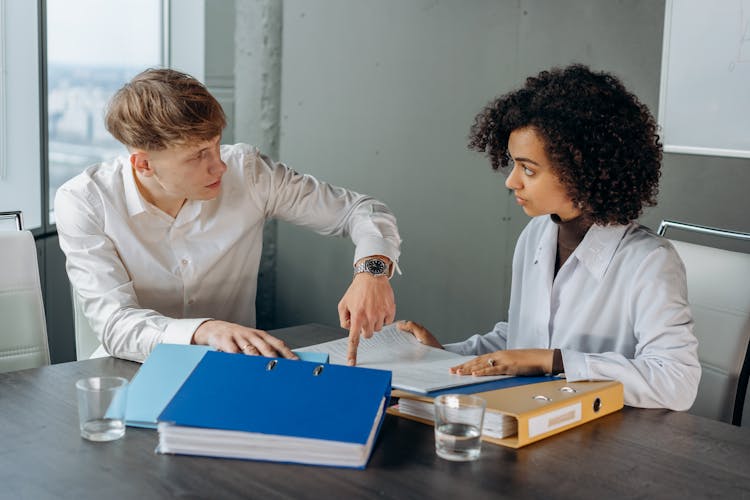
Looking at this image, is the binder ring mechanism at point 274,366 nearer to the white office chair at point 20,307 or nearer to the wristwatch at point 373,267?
the wristwatch at point 373,267

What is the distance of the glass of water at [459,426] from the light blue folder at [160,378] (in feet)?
1.12

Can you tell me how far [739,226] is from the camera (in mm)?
2855

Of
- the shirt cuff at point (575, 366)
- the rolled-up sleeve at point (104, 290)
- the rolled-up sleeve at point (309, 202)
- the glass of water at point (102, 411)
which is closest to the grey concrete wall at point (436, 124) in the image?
the rolled-up sleeve at point (309, 202)

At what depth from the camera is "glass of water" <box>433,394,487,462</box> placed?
1265 millimetres

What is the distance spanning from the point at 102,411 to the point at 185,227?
2.86 ft

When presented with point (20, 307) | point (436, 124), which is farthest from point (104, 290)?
point (436, 124)

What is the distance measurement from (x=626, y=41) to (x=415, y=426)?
2.14m

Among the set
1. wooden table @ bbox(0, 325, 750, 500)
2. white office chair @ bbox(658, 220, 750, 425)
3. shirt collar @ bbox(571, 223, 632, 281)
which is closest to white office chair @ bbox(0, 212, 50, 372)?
wooden table @ bbox(0, 325, 750, 500)

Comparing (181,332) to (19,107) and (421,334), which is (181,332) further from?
(19,107)

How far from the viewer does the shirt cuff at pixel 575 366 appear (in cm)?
155

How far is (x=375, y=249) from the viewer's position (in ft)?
6.53

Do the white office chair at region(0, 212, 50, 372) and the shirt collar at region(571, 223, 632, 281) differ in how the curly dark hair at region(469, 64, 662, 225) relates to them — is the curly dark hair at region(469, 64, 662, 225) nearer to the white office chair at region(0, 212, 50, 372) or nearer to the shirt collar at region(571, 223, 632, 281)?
the shirt collar at region(571, 223, 632, 281)

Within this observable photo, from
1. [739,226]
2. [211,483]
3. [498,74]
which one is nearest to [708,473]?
[211,483]

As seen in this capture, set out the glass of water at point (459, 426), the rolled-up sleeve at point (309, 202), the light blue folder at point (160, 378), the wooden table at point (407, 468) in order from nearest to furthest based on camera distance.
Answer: the wooden table at point (407, 468), the glass of water at point (459, 426), the light blue folder at point (160, 378), the rolled-up sleeve at point (309, 202)
